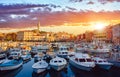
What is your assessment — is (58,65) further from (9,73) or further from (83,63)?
(9,73)

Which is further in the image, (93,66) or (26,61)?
(26,61)

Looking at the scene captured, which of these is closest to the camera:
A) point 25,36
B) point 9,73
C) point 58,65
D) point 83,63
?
point 58,65

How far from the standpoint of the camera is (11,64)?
112 feet

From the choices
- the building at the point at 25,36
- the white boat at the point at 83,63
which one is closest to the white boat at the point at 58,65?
the white boat at the point at 83,63

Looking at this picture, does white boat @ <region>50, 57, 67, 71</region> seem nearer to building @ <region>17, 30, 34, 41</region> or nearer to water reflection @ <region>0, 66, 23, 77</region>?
water reflection @ <region>0, 66, 23, 77</region>

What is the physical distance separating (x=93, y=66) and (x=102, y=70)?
2.03m

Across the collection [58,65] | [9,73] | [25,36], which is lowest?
[9,73]

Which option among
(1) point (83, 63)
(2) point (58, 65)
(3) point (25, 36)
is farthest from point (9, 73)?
(3) point (25, 36)

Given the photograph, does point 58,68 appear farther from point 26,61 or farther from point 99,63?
point 26,61

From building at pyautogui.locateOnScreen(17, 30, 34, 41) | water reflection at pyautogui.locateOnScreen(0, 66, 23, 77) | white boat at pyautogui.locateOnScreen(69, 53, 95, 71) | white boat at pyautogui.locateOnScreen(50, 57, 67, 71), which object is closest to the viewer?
water reflection at pyautogui.locateOnScreen(0, 66, 23, 77)

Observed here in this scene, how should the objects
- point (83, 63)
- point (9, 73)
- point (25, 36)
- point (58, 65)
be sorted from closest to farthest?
point (58, 65) → point (9, 73) → point (83, 63) → point (25, 36)

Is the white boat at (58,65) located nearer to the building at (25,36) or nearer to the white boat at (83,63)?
the white boat at (83,63)

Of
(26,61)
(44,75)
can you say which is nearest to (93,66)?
(44,75)

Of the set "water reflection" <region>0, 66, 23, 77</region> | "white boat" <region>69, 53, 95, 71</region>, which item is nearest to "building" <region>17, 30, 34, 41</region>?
"white boat" <region>69, 53, 95, 71</region>
